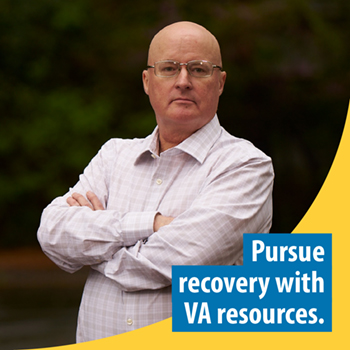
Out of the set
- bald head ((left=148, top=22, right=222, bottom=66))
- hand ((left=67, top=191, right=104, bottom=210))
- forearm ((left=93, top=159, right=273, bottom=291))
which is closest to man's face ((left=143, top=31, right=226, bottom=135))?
bald head ((left=148, top=22, right=222, bottom=66))

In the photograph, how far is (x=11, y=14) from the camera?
6953mm

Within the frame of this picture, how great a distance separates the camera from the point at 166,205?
187cm

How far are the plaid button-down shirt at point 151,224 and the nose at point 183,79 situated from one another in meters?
0.19

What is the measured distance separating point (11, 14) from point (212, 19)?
8.54 feet

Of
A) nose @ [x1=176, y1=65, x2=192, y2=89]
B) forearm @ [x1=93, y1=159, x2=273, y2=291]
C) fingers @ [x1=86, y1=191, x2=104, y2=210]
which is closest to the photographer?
forearm @ [x1=93, y1=159, x2=273, y2=291]

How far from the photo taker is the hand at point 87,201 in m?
1.99

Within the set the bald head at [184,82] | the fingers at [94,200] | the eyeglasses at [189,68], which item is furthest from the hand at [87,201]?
the eyeglasses at [189,68]

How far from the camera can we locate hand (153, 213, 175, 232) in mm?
1812

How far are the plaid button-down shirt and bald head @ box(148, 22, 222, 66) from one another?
10.4 inches

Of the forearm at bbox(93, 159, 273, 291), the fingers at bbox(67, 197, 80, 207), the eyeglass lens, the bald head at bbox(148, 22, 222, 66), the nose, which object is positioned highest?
the bald head at bbox(148, 22, 222, 66)

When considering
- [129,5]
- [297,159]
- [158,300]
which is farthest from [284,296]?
[129,5]

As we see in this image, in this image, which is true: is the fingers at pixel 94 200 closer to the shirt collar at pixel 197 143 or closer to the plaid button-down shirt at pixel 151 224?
the plaid button-down shirt at pixel 151 224

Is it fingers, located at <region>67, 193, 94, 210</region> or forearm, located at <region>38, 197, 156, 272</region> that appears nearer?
forearm, located at <region>38, 197, 156, 272</region>

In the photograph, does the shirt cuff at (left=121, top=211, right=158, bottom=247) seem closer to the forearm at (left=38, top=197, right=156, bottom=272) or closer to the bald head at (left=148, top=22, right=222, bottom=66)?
the forearm at (left=38, top=197, right=156, bottom=272)
